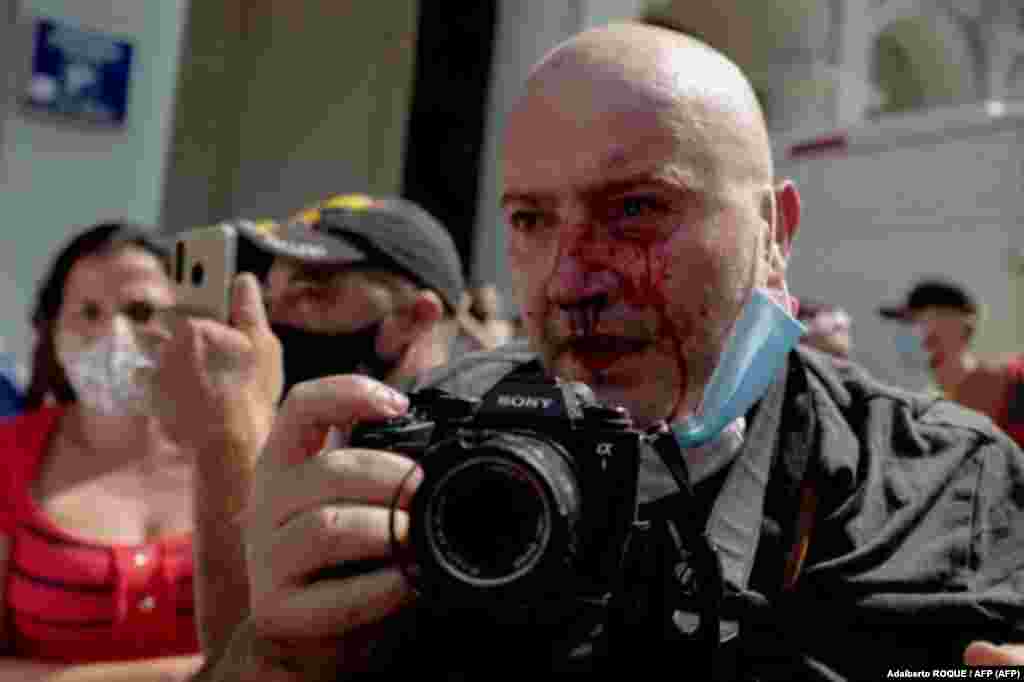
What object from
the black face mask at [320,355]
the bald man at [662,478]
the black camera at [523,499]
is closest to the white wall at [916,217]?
the black face mask at [320,355]

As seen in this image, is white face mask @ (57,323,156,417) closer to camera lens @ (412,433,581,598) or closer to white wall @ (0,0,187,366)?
camera lens @ (412,433,581,598)

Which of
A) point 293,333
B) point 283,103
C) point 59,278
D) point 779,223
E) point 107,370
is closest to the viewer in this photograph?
point 779,223

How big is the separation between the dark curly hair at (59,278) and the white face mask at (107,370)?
0.06m

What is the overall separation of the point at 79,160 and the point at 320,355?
3.14 m

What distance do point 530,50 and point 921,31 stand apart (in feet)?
21.4

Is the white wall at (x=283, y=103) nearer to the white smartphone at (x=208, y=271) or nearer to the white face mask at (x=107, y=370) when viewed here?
the white face mask at (x=107, y=370)

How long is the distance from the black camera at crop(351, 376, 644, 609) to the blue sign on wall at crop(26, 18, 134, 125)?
162 inches

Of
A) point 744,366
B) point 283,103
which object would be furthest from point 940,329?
point 283,103

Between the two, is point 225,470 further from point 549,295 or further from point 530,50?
Answer: point 530,50

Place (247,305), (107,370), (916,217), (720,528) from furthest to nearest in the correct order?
(916,217), (107,370), (247,305), (720,528)

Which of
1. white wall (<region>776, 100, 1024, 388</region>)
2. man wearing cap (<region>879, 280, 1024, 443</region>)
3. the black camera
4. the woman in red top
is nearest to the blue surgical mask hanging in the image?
the black camera

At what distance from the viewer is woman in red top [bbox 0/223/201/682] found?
2.29m

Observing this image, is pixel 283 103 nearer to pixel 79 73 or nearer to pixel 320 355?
pixel 79 73

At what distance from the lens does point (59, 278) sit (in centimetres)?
286
